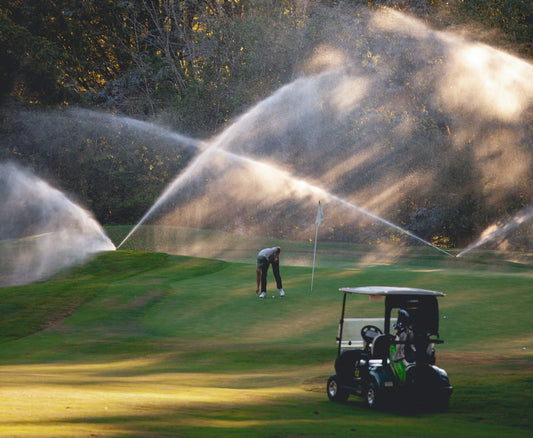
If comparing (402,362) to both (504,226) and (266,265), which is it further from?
(504,226)

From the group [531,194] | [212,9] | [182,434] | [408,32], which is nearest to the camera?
[182,434]

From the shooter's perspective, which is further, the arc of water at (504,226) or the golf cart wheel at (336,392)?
the arc of water at (504,226)

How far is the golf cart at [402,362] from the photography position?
11.2m

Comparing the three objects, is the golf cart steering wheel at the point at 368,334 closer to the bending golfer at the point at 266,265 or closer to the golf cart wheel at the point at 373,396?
the golf cart wheel at the point at 373,396

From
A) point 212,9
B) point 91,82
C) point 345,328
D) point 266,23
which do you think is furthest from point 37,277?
point 91,82

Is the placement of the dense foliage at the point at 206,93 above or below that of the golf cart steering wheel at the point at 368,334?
above

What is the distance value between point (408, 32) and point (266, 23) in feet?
33.3

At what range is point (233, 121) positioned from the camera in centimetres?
5622

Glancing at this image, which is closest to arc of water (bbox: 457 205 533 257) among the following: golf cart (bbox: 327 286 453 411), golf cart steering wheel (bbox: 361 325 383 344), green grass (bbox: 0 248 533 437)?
green grass (bbox: 0 248 533 437)

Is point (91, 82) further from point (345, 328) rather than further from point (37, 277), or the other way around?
point (345, 328)

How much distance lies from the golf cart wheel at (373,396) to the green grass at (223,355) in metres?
0.24

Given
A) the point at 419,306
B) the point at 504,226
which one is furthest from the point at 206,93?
the point at 419,306

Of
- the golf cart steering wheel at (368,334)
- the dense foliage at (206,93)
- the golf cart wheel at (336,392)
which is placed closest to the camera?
the golf cart steering wheel at (368,334)

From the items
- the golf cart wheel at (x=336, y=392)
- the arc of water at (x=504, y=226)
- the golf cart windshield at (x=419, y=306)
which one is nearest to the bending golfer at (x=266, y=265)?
the golf cart wheel at (x=336, y=392)
